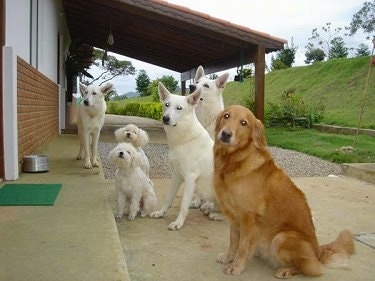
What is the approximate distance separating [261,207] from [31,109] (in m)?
4.94

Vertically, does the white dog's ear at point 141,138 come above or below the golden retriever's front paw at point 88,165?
above

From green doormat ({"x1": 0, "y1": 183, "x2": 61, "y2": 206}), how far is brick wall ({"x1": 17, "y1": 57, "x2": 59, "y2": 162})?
96 centimetres

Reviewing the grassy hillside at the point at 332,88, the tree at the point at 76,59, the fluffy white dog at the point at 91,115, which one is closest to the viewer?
the fluffy white dog at the point at 91,115

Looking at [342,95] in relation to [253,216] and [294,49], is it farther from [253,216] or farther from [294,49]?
[253,216]

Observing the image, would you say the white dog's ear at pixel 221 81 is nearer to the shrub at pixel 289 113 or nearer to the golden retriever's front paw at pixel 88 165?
the golden retriever's front paw at pixel 88 165

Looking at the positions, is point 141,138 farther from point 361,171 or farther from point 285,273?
point 361,171

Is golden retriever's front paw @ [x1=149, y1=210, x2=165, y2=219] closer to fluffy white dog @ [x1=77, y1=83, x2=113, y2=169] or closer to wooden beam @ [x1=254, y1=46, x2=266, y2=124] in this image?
fluffy white dog @ [x1=77, y1=83, x2=113, y2=169]

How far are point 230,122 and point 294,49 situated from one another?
98.3ft

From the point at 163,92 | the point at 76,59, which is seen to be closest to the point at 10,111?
the point at 163,92

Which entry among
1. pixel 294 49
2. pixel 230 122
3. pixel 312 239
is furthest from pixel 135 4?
pixel 294 49

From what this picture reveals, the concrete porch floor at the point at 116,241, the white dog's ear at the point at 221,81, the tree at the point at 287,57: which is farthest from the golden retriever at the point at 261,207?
the tree at the point at 287,57

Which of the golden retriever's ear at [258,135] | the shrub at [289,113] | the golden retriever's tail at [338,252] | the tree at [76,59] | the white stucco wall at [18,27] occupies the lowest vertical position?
the golden retriever's tail at [338,252]

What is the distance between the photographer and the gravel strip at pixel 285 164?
742 centimetres

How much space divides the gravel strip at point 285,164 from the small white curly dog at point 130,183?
2253 mm
